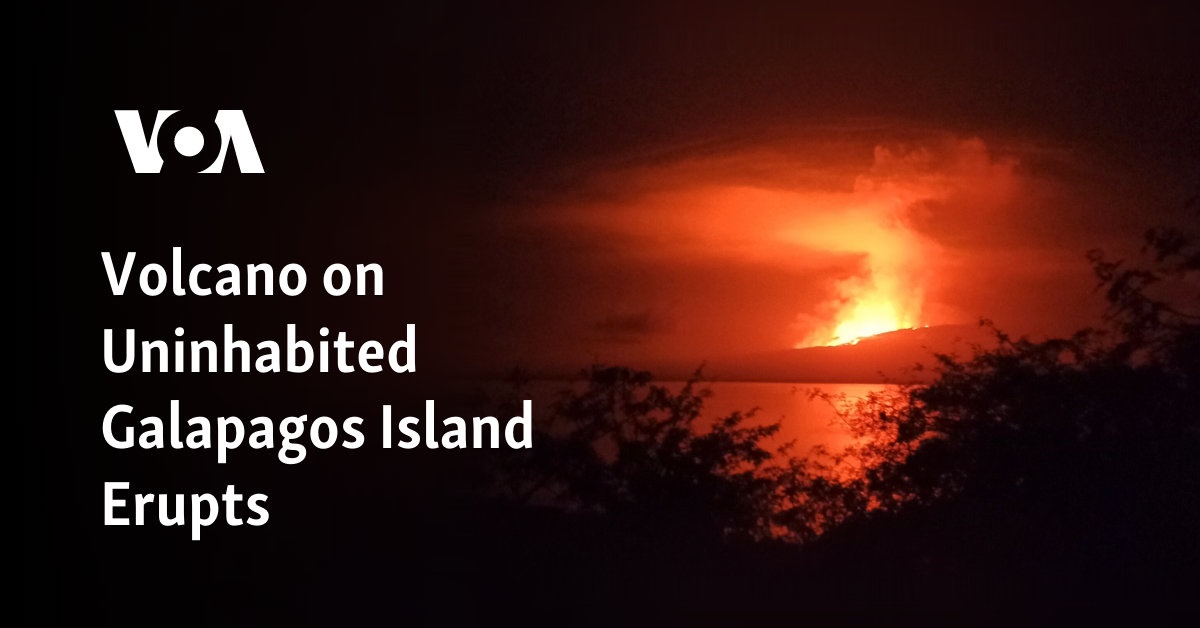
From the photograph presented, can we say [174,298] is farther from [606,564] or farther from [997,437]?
[997,437]

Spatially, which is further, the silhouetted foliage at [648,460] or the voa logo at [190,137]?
the silhouetted foliage at [648,460]

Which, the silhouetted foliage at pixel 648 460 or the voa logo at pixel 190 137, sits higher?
the voa logo at pixel 190 137

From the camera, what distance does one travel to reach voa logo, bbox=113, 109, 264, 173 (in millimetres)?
9688

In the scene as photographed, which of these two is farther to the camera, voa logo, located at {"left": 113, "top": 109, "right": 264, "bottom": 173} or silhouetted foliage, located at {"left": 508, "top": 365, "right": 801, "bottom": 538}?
silhouetted foliage, located at {"left": 508, "top": 365, "right": 801, "bottom": 538}

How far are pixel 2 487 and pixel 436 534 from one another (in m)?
2.71

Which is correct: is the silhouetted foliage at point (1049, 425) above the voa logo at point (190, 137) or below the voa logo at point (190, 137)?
below

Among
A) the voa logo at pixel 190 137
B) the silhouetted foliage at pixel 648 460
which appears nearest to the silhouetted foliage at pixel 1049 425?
the silhouetted foliage at pixel 648 460

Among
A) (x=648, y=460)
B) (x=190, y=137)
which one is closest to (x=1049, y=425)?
(x=648, y=460)

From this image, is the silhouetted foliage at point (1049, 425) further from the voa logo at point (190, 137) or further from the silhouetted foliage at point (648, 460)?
the voa logo at point (190, 137)

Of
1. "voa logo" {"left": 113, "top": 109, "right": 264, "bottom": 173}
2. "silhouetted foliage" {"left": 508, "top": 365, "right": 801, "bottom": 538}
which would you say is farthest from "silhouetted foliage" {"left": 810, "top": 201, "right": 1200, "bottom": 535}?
"voa logo" {"left": 113, "top": 109, "right": 264, "bottom": 173}

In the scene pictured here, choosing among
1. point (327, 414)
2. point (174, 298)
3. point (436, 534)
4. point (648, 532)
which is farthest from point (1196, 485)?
point (174, 298)

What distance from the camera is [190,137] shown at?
10.0 metres

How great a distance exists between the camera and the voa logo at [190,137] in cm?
969

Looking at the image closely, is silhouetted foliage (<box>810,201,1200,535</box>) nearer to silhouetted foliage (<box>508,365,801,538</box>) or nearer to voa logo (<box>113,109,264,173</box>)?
silhouetted foliage (<box>508,365,801,538</box>)
